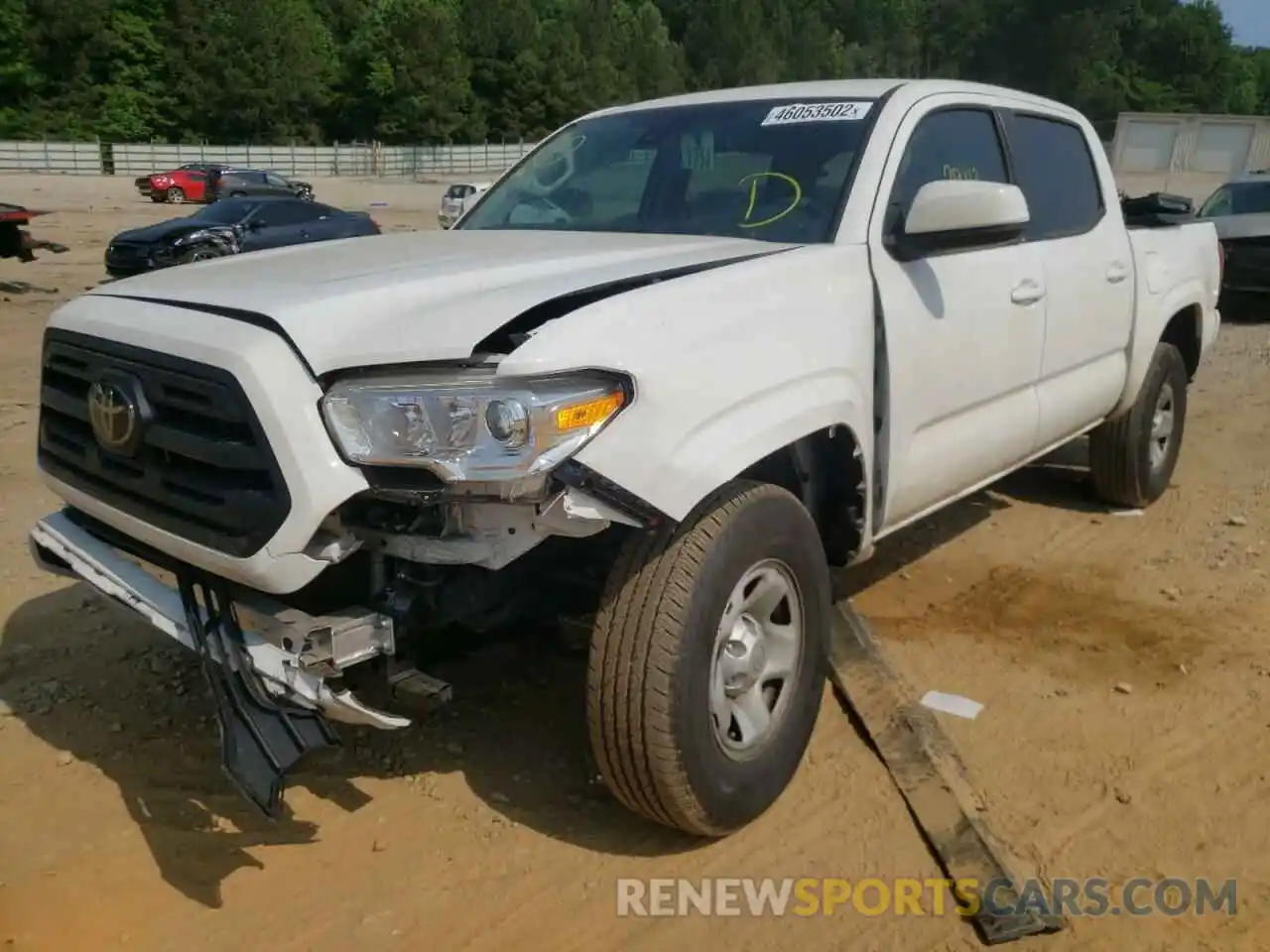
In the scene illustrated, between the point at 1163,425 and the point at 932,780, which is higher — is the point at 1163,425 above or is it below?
above

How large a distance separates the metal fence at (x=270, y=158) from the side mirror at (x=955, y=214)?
1771 inches

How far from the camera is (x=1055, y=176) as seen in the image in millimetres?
4699

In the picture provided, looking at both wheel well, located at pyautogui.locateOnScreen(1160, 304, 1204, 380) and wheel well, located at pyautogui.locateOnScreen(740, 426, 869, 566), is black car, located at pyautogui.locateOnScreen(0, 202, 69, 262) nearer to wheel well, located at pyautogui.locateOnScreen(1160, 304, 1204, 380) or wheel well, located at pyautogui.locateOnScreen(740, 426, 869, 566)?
wheel well, located at pyautogui.locateOnScreen(1160, 304, 1204, 380)

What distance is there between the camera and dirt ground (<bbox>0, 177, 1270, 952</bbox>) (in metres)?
2.75

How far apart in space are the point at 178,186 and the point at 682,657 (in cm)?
3783

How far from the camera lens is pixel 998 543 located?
17.7 feet

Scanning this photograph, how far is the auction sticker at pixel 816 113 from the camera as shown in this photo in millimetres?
3752

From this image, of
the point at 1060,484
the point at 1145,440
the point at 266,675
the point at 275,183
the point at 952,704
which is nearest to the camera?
the point at 266,675

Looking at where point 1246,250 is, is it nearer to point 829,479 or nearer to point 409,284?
point 829,479

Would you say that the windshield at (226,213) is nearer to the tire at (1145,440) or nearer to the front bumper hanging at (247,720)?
the tire at (1145,440)

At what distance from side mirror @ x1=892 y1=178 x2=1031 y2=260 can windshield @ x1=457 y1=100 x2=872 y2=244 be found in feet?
0.79

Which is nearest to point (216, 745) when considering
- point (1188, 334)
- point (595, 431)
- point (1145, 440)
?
point (595, 431)

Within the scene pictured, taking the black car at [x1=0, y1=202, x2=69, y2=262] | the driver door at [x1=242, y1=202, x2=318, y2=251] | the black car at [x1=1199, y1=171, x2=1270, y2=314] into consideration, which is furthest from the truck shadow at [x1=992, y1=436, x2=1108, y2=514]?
the driver door at [x1=242, y1=202, x2=318, y2=251]

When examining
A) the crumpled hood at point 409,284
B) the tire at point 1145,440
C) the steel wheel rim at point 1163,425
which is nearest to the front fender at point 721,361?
the crumpled hood at point 409,284
